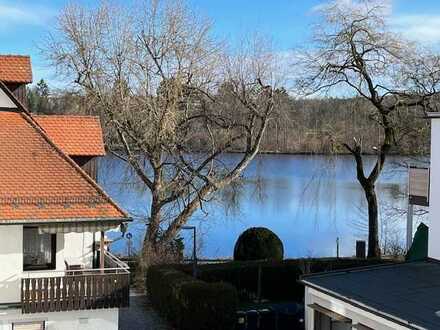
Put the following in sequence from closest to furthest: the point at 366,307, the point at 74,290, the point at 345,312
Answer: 1. the point at 366,307
2. the point at 345,312
3. the point at 74,290

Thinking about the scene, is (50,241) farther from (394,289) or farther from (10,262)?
(394,289)

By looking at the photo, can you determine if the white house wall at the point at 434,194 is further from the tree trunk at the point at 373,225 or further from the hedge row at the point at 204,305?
the tree trunk at the point at 373,225

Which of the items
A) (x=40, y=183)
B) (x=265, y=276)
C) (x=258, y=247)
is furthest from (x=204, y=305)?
(x=258, y=247)

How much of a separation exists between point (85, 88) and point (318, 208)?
786 inches

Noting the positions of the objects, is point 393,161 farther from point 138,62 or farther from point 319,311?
point 319,311

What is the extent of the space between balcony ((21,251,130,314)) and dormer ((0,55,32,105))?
508cm

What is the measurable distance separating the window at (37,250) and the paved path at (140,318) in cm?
371

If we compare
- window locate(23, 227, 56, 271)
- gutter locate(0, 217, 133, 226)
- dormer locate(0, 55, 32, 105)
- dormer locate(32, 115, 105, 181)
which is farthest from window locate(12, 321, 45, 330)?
dormer locate(0, 55, 32, 105)

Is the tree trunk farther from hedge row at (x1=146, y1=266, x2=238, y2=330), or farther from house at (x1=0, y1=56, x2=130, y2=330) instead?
house at (x1=0, y1=56, x2=130, y2=330)

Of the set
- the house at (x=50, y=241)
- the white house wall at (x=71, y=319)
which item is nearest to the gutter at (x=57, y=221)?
the house at (x=50, y=241)

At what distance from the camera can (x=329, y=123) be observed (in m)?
27.3

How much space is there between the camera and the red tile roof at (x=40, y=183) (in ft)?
47.4

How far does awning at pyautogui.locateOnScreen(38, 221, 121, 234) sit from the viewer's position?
14.5 metres

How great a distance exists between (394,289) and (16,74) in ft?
35.6
